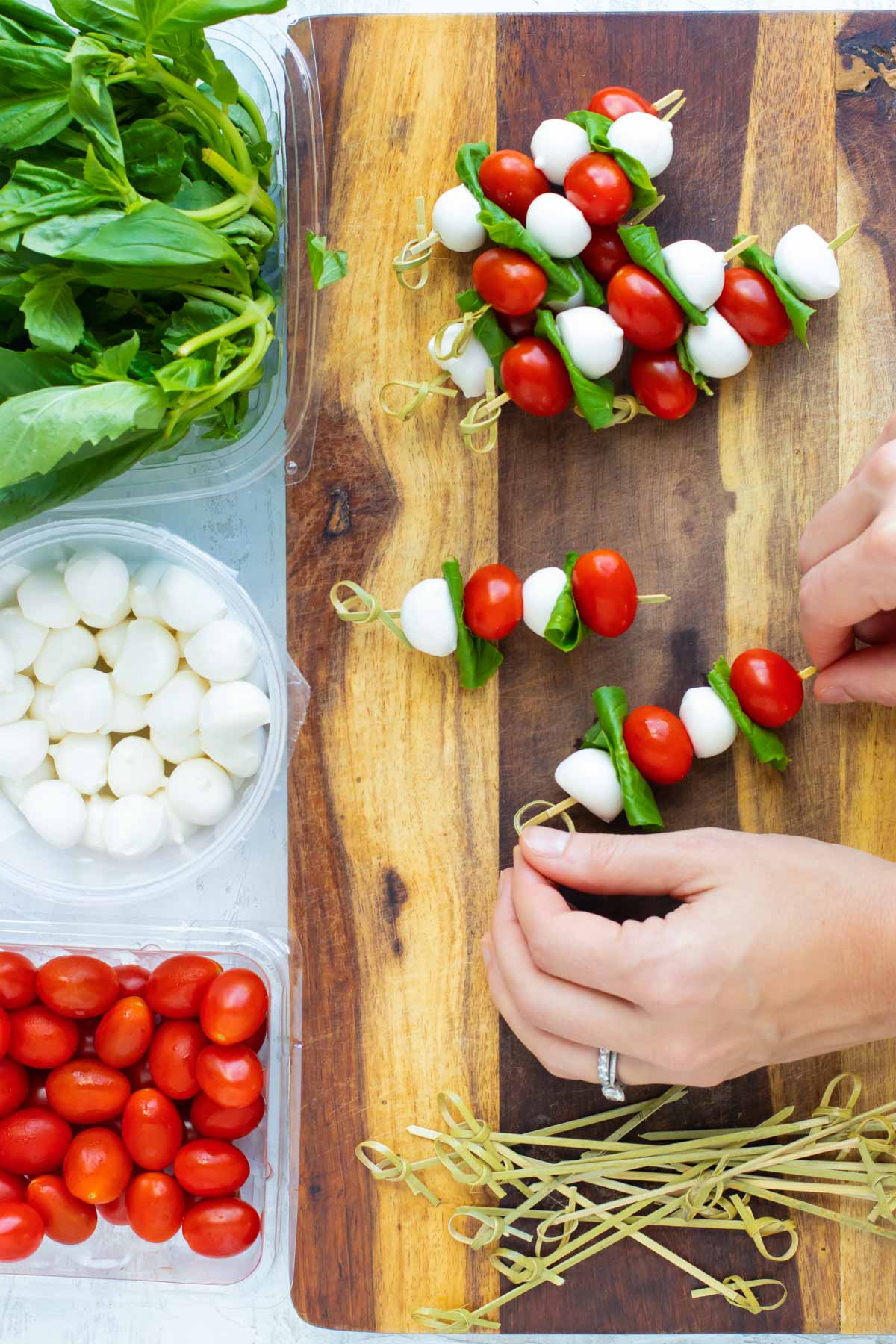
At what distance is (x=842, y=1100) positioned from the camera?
121cm

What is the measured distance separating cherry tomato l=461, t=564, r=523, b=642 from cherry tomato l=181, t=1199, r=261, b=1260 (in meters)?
0.69

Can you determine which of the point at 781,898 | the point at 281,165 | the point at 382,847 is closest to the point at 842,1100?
the point at 781,898

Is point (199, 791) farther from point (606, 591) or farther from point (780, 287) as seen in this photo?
point (780, 287)

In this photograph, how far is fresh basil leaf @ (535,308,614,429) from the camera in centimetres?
113

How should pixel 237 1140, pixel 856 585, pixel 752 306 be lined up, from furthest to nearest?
pixel 237 1140
pixel 752 306
pixel 856 585

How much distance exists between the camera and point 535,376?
1.13 m

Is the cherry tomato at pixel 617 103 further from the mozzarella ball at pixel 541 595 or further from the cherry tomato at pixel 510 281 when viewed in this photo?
the mozzarella ball at pixel 541 595

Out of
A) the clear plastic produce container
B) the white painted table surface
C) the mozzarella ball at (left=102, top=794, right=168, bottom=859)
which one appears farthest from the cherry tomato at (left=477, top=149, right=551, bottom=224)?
the clear plastic produce container

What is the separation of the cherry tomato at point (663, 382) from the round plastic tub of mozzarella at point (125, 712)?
0.49 meters

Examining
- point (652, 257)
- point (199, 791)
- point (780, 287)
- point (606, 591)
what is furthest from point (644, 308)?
point (199, 791)

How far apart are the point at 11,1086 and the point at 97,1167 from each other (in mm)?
134

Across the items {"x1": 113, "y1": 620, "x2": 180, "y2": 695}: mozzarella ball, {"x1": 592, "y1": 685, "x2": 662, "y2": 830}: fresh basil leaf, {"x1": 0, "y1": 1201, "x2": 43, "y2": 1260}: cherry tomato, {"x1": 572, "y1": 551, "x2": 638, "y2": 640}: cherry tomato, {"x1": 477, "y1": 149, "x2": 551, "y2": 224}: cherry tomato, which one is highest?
{"x1": 477, "y1": 149, "x2": 551, "y2": 224}: cherry tomato

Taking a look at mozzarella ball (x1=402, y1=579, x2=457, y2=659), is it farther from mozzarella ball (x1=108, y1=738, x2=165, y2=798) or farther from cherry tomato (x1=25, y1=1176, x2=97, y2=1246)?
cherry tomato (x1=25, y1=1176, x2=97, y2=1246)

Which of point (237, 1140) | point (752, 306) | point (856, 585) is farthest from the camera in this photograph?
point (237, 1140)
